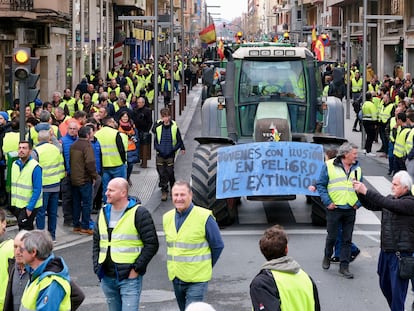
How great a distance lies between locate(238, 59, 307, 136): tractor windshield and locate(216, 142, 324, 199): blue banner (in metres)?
2.08

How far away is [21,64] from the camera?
13.8m

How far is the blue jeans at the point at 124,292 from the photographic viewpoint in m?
7.91

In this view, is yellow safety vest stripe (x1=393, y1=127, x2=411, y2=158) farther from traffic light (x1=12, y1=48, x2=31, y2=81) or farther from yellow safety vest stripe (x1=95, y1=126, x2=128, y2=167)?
traffic light (x1=12, y1=48, x2=31, y2=81)

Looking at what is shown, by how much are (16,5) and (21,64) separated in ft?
38.4

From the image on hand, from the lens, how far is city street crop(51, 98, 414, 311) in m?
10.1

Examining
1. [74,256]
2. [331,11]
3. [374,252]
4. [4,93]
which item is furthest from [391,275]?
[331,11]

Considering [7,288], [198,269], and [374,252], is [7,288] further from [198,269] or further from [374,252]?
[374,252]

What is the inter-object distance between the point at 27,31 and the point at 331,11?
4233cm

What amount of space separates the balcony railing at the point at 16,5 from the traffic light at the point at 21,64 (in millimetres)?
10722

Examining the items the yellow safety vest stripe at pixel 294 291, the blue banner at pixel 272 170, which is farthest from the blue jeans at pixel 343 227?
the yellow safety vest stripe at pixel 294 291

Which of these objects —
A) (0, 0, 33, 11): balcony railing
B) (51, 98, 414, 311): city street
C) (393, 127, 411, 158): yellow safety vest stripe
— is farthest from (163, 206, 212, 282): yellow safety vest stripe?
(0, 0, 33, 11): balcony railing

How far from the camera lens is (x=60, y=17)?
28.2 metres

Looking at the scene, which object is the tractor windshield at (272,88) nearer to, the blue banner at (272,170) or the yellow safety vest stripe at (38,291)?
the blue banner at (272,170)

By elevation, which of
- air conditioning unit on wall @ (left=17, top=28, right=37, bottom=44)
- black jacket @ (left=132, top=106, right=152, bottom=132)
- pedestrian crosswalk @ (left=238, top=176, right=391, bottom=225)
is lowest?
pedestrian crosswalk @ (left=238, top=176, right=391, bottom=225)
